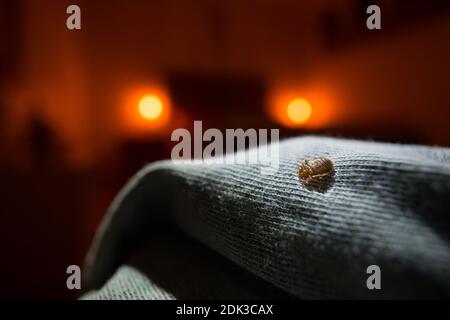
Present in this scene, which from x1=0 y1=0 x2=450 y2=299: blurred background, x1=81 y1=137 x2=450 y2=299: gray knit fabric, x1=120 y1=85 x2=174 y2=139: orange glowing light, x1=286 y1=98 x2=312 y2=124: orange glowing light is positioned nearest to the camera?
x1=81 y1=137 x2=450 y2=299: gray knit fabric

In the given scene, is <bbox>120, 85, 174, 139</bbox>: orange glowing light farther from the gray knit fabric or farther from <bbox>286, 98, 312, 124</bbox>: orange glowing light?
the gray knit fabric

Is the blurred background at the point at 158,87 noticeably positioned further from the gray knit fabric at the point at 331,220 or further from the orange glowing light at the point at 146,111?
the gray knit fabric at the point at 331,220

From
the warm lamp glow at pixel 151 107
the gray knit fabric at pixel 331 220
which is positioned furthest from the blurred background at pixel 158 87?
the gray knit fabric at pixel 331 220

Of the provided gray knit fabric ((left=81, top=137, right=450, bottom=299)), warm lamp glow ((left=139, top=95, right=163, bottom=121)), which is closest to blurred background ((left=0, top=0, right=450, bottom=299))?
warm lamp glow ((left=139, top=95, right=163, bottom=121))

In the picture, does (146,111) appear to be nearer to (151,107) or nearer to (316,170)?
(151,107)

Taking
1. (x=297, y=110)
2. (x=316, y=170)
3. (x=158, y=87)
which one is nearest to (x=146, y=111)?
(x=158, y=87)

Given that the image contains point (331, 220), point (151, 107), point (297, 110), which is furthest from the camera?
point (297, 110)
